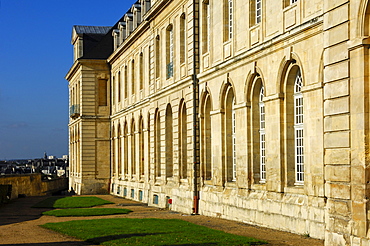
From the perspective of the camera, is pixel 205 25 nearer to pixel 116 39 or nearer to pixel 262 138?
pixel 262 138

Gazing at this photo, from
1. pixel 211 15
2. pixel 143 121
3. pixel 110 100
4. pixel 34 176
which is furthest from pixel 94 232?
pixel 34 176

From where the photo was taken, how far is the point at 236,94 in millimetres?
23078

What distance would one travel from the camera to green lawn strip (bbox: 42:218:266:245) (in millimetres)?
16672

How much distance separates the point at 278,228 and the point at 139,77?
22258 mm

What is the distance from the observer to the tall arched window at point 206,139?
27.1 metres

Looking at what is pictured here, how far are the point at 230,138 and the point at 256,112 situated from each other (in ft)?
9.94

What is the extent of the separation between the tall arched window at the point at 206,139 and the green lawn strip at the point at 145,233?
15.1 feet

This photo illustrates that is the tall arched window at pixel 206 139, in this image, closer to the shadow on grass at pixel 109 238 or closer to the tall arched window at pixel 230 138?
the tall arched window at pixel 230 138

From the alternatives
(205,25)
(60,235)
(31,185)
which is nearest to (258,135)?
(205,25)

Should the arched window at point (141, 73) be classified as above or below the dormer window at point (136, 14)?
below

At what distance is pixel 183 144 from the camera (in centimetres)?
3044

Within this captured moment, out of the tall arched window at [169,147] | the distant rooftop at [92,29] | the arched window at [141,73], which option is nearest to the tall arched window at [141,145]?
the arched window at [141,73]

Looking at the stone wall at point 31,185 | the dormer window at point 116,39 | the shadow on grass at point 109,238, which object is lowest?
the stone wall at point 31,185

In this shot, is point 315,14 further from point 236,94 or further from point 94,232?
point 94,232
